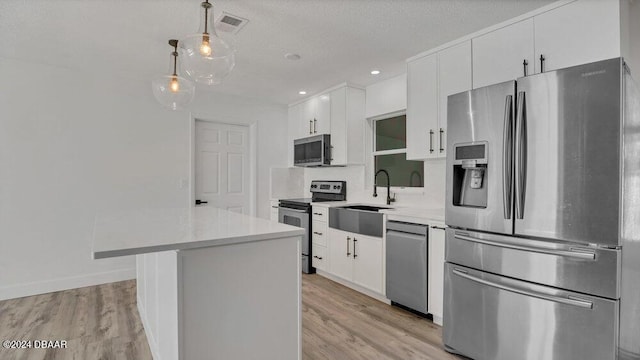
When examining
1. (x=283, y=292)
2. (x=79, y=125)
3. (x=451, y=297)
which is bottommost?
(x=451, y=297)

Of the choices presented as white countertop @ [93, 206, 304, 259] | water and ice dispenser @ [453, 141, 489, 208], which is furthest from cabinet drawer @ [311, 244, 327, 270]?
water and ice dispenser @ [453, 141, 489, 208]

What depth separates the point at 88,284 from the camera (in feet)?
11.7

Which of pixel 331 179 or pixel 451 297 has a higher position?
pixel 331 179

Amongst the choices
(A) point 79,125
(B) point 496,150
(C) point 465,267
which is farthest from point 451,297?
(A) point 79,125

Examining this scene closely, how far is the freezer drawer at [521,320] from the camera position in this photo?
1603 mm

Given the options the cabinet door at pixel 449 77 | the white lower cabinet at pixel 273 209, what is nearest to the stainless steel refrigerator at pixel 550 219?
the cabinet door at pixel 449 77

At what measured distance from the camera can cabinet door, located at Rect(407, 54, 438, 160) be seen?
9.68 feet

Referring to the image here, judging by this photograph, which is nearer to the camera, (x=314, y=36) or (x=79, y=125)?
(x=314, y=36)

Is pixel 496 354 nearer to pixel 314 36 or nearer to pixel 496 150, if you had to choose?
pixel 496 150

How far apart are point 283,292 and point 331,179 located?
308 cm

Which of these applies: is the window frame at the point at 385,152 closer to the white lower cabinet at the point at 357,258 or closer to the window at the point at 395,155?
the window at the point at 395,155

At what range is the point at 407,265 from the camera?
2.81 metres

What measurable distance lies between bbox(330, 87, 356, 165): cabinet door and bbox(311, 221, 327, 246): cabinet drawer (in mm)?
825

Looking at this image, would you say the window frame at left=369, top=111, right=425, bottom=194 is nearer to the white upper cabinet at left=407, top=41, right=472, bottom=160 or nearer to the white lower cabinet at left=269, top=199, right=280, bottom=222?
the white upper cabinet at left=407, top=41, right=472, bottom=160
